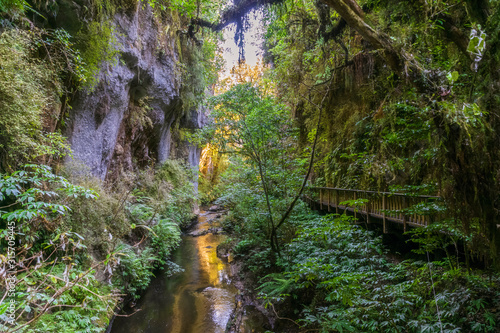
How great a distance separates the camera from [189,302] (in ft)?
23.1

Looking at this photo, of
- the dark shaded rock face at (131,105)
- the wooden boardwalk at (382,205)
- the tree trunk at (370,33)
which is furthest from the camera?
the dark shaded rock face at (131,105)

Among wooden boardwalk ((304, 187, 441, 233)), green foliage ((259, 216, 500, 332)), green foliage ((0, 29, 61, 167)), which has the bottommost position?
green foliage ((259, 216, 500, 332))

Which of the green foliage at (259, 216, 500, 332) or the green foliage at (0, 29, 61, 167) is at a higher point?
the green foliage at (0, 29, 61, 167)

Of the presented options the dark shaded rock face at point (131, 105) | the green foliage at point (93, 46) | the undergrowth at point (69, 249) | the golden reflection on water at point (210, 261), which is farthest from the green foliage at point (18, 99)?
the golden reflection on water at point (210, 261)

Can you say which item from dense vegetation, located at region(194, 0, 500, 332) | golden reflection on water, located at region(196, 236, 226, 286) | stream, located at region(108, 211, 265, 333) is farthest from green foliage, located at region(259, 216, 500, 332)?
golden reflection on water, located at region(196, 236, 226, 286)

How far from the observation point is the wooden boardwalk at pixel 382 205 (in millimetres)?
4242

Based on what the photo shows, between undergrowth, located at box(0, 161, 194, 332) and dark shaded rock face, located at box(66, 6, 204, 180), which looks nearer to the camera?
undergrowth, located at box(0, 161, 194, 332)

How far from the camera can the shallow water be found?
583 centimetres

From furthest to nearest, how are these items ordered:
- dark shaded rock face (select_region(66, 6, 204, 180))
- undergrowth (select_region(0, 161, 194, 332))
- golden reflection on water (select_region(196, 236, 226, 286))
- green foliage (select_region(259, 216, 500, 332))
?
golden reflection on water (select_region(196, 236, 226, 286))
dark shaded rock face (select_region(66, 6, 204, 180))
green foliage (select_region(259, 216, 500, 332))
undergrowth (select_region(0, 161, 194, 332))

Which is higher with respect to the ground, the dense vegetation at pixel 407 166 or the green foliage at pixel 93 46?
the green foliage at pixel 93 46

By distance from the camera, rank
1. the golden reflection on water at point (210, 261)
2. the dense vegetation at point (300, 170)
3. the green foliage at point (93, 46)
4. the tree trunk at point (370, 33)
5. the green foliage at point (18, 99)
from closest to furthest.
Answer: the dense vegetation at point (300, 170) < the tree trunk at point (370, 33) < the green foliage at point (18, 99) < the green foliage at point (93, 46) < the golden reflection on water at point (210, 261)

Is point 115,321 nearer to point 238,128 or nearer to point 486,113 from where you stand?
point 238,128

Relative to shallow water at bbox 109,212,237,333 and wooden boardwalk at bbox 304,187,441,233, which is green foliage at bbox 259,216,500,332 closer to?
wooden boardwalk at bbox 304,187,441,233

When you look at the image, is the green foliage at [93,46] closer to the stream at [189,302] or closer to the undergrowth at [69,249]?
the undergrowth at [69,249]
